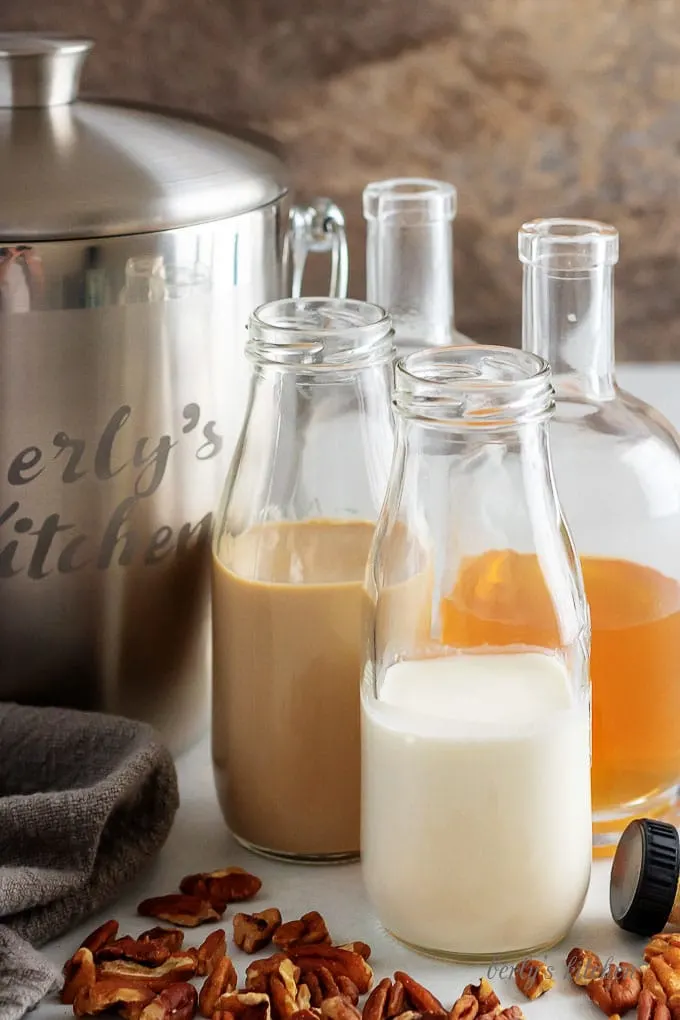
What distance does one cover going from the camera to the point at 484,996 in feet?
1.93

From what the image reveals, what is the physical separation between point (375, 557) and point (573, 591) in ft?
0.28

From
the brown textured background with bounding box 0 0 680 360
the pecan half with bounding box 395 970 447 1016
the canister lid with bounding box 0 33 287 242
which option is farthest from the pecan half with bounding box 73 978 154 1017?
the brown textured background with bounding box 0 0 680 360

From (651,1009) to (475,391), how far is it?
25 cm

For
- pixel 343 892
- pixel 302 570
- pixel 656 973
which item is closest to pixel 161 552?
pixel 302 570

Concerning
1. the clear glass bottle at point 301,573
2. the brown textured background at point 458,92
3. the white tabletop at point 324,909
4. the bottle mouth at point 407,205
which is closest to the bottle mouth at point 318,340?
the clear glass bottle at point 301,573

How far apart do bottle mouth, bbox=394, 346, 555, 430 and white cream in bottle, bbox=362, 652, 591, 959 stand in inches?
4.4

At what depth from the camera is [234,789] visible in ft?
2.40

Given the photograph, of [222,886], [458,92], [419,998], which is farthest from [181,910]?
[458,92]

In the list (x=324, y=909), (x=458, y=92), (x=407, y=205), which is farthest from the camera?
(x=458, y=92)

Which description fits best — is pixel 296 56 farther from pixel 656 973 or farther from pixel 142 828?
pixel 656 973

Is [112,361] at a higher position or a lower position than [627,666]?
higher

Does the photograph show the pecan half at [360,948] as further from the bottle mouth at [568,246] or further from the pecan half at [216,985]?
the bottle mouth at [568,246]

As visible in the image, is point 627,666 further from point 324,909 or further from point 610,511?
point 324,909

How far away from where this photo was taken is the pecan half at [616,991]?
0.59 m
